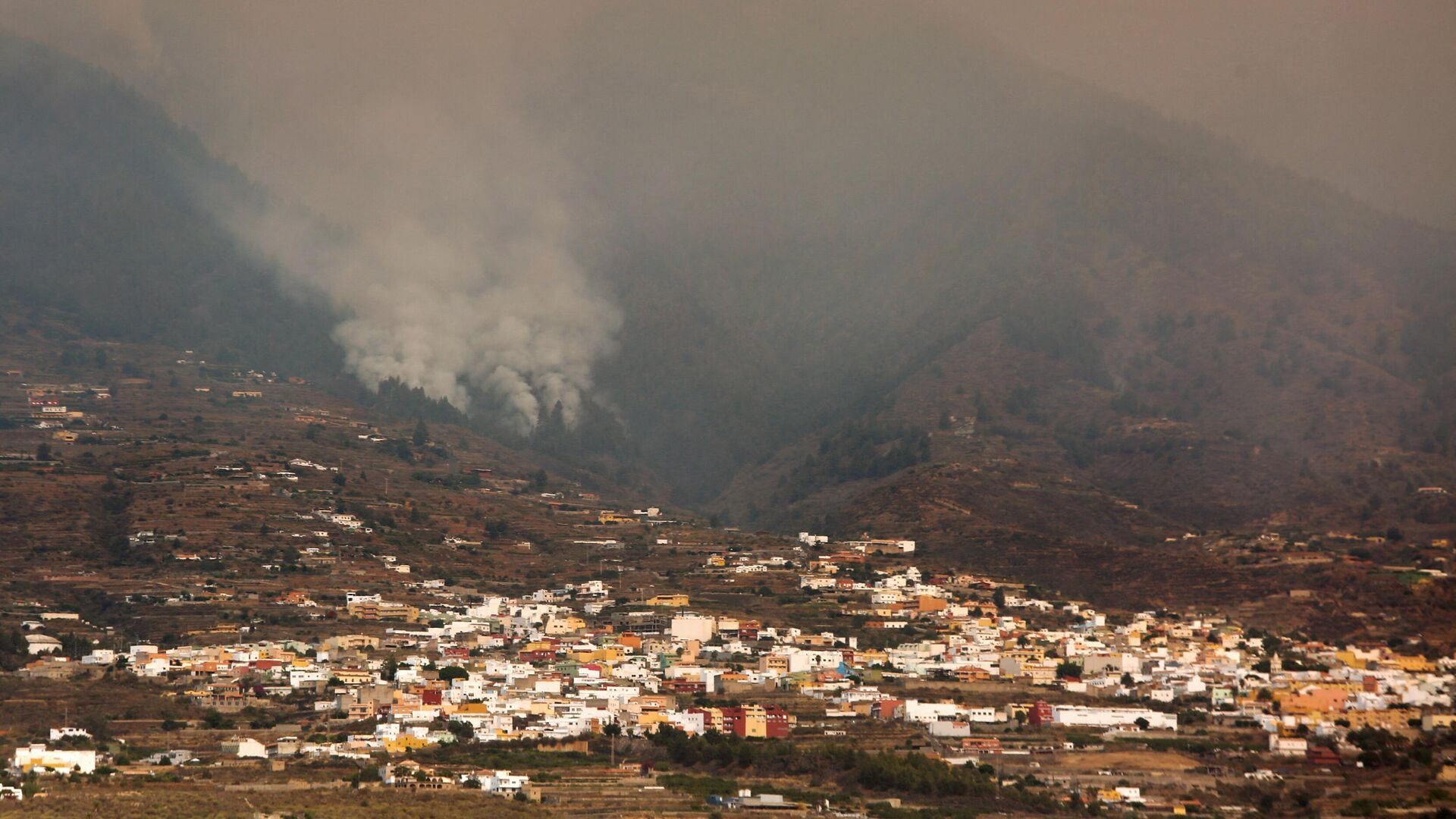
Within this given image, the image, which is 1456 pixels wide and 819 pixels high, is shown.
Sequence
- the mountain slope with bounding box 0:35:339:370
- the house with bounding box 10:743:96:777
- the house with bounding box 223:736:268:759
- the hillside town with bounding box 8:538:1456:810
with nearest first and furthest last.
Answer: the house with bounding box 10:743:96:777 → the hillside town with bounding box 8:538:1456:810 → the house with bounding box 223:736:268:759 → the mountain slope with bounding box 0:35:339:370

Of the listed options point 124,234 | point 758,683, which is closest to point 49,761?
point 758,683

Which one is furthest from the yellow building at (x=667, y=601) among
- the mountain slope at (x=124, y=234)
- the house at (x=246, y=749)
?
the mountain slope at (x=124, y=234)

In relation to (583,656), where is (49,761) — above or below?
below

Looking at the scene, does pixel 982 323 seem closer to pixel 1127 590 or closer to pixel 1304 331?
pixel 1304 331

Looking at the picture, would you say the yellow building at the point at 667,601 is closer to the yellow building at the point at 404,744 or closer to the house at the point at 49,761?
the yellow building at the point at 404,744

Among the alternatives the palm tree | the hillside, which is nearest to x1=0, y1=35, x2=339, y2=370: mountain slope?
the hillside

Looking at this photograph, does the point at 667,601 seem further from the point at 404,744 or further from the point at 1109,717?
the point at 404,744

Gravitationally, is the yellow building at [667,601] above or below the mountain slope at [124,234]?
below

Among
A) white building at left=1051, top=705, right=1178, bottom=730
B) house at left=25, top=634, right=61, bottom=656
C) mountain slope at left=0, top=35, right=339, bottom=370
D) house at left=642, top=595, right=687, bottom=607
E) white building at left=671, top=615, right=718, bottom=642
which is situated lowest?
white building at left=1051, top=705, right=1178, bottom=730

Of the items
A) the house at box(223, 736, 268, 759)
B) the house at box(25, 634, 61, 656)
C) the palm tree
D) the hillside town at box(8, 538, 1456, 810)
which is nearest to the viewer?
the hillside town at box(8, 538, 1456, 810)

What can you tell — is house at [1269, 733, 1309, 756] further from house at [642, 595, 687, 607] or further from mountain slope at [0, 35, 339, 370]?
mountain slope at [0, 35, 339, 370]

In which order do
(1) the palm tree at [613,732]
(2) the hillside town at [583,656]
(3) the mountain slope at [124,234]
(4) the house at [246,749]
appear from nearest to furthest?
(2) the hillside town at [583,656], (4) the house at [246,749], (1) the palm tree at [613,732], (3) the mountain slope at [124,234]
